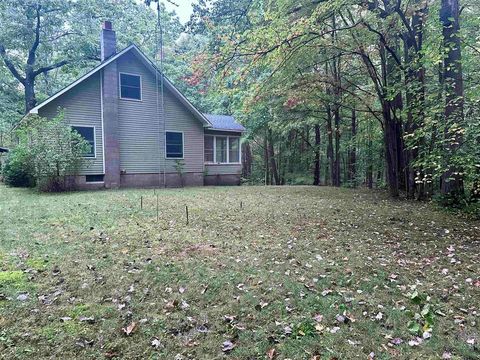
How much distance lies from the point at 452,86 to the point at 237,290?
20.2 ft

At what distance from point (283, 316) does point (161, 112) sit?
14441mm

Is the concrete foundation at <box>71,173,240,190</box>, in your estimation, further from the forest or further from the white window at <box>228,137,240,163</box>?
the forest

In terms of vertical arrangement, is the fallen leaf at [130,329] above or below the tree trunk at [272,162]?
below

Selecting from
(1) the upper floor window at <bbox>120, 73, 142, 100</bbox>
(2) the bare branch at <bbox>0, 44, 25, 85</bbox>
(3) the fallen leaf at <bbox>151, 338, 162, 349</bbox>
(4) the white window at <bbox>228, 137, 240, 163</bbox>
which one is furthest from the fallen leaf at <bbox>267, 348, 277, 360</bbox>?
(2) the bare branch at <bbox>0, 44, 25, 85</bbox>

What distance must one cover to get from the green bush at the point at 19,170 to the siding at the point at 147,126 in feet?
12.0

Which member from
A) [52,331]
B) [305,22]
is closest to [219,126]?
[305,22]

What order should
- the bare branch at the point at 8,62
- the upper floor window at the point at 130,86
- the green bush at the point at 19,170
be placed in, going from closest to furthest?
the green bush at the point at 19,170 < the upper floor window at the point at 130,86 < the bare branch at the point at 8,62

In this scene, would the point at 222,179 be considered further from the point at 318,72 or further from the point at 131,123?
the point at 318,72

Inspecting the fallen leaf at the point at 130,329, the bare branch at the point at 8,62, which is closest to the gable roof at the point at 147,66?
the bare branch at the point at 8,62

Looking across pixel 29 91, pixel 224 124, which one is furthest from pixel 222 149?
pixel 29 91

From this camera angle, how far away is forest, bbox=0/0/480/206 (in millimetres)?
6594

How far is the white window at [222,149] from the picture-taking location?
18656 millimetres

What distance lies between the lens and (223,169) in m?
18.9

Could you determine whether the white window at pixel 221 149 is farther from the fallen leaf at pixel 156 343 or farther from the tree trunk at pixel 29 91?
the fallen leaf at pixel 156 343
